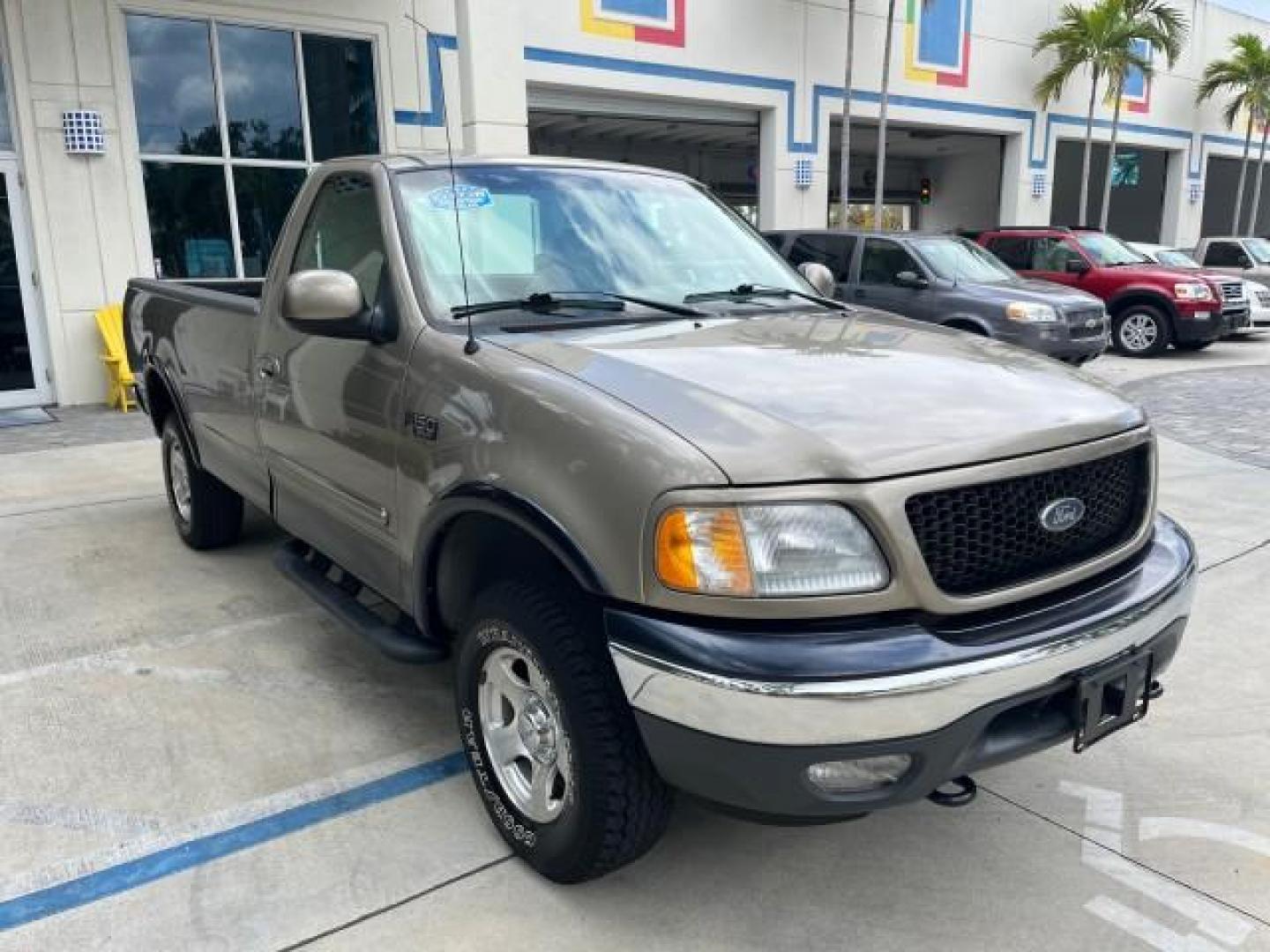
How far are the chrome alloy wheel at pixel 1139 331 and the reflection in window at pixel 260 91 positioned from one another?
11.7m

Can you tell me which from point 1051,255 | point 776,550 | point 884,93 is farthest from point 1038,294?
point 776,550

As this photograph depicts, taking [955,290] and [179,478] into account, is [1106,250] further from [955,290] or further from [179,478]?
[179,478]

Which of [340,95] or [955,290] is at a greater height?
[340,95]

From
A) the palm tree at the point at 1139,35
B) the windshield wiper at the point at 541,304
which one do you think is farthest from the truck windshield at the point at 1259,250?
the windshield wiper at the point at 541,304

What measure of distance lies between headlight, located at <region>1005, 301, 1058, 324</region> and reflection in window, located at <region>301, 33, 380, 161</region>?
25.4ft

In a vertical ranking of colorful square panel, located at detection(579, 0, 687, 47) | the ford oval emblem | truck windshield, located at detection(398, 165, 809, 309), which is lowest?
the ford oval emblem

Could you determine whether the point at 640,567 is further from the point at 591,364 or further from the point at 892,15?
the point at 892,15

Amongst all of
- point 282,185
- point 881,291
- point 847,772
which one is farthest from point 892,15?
point 847,772

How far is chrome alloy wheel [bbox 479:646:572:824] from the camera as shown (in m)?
2.57

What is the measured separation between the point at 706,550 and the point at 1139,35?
23.8 metres

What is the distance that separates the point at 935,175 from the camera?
30.5m

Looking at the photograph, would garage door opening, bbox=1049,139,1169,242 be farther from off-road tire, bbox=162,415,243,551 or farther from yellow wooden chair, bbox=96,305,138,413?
off-road tire, bbox=162,415,243,551

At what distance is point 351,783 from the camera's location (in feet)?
10.5

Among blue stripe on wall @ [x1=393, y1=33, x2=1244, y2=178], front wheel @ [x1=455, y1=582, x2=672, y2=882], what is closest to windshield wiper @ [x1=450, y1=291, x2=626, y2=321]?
front wheel @ [x1=455, y1=582, x2=672, y2=882]
